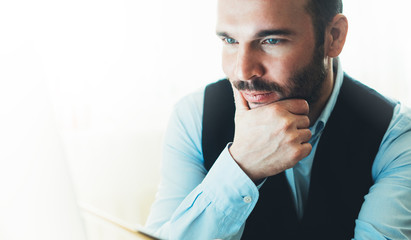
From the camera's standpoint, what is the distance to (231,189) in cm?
59

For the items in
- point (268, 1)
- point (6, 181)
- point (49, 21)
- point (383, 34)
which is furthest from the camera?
point (49, 21)

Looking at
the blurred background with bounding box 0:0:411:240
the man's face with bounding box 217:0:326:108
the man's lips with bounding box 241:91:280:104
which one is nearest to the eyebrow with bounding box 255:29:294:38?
the man's face with bounding box 217:0:326:108

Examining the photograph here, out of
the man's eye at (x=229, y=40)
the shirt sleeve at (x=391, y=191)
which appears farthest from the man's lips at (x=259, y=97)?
the shirt sleeve at (x=391, y=191)

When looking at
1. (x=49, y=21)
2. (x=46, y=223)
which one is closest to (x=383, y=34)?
(x=46, y=223)

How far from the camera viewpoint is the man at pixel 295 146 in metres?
0.59

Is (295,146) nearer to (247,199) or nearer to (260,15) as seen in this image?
(247,199)

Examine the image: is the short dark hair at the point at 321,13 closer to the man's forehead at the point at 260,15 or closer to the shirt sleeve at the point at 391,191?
the man's forehead at the point at 260,15

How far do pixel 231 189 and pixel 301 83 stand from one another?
0.85 feet

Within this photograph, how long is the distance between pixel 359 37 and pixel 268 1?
0.93ft

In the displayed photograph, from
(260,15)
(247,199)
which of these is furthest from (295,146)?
(260,15)

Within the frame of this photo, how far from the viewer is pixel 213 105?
78cm

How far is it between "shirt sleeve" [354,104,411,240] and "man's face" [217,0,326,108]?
177mm

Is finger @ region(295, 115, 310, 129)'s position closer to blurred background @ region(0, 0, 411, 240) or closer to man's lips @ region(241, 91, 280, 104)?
man's lips @ region(241, 91, 280, 104)

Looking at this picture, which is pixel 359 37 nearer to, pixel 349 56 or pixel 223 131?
pixel 349 56
